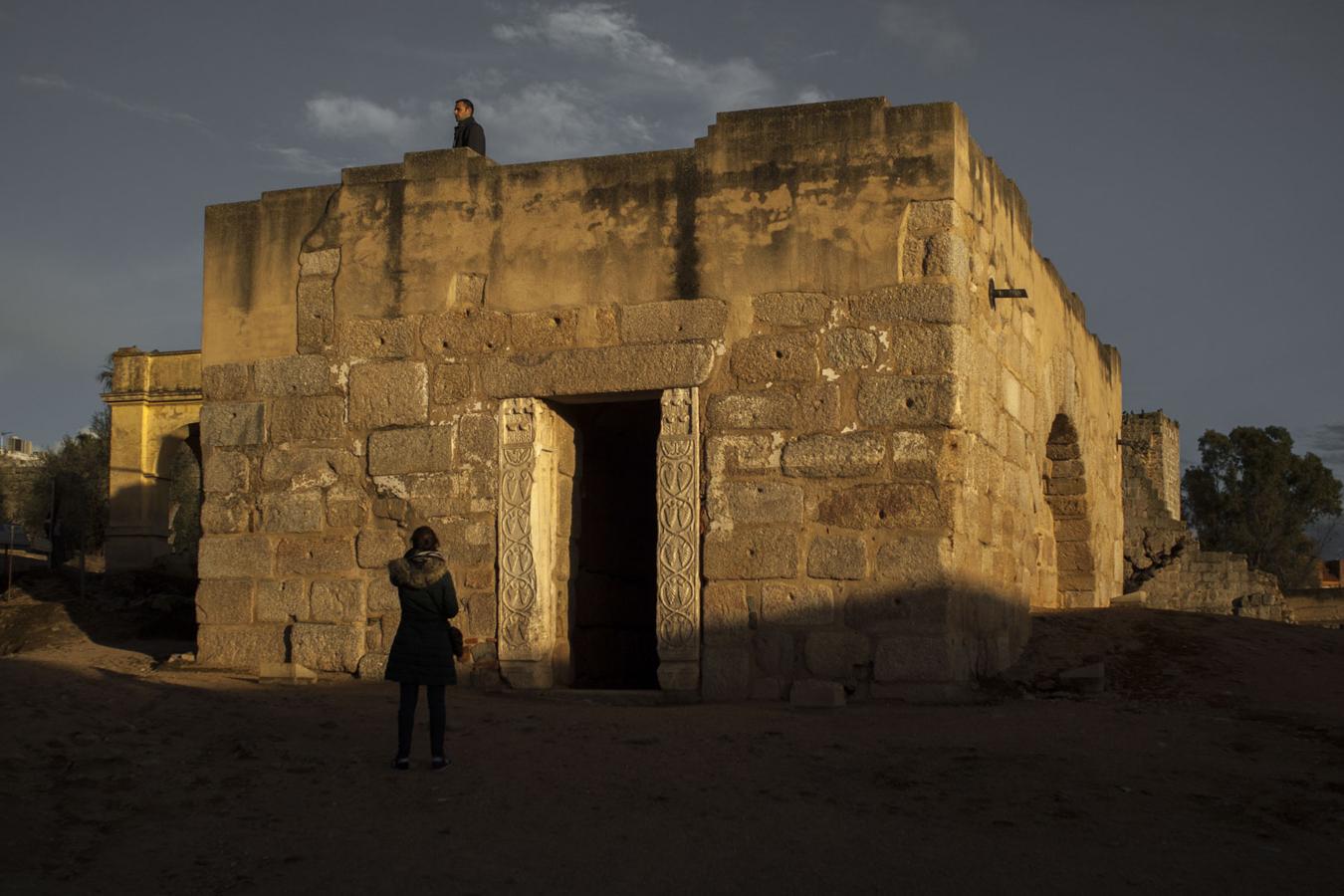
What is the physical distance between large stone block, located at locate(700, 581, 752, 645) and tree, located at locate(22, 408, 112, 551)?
23834mm

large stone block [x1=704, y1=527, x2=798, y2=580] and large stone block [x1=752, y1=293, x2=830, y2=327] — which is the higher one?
large stone block [x1=752, y1=293, x2=830, y2=327]

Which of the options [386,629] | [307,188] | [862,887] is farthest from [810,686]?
[307,188]

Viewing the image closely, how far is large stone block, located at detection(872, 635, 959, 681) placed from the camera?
28.2 ft

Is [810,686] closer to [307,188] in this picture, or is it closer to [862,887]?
[862,887]

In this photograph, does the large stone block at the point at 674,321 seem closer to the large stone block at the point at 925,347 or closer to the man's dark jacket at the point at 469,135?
the large stone block at the point at 925,347

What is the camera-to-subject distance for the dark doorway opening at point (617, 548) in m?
11.3

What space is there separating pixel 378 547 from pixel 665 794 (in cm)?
418

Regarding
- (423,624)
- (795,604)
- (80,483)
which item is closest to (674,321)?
(795,604)

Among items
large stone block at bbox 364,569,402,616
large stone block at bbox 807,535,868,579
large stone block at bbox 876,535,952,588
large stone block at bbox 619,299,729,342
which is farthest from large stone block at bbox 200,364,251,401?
large stone block at bbox 876,535,952,588

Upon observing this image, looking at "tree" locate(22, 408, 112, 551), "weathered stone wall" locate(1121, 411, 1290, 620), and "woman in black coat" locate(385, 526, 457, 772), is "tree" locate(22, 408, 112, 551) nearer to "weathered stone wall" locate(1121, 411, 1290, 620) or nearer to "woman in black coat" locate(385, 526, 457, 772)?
"weathered stone wall" locate(1121, 411, 1290, 620)

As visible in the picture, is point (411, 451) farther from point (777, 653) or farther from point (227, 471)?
point (777, 653)

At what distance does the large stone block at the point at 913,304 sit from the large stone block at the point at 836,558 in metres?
1.40

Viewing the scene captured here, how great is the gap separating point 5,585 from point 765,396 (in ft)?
42.4

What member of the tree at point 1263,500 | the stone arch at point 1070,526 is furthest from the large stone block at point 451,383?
the tree at point 1263,500
